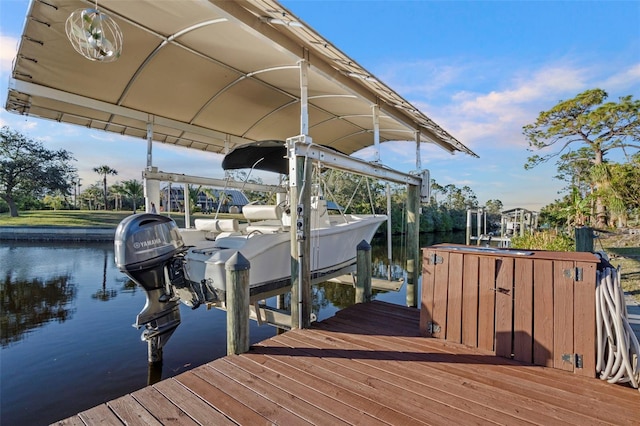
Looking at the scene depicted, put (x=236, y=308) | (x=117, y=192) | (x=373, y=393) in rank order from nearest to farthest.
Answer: (x=373, y=393) → (x=236, y=308) → (x=117, y=192)

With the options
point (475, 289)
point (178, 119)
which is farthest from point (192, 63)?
point (475, 289)

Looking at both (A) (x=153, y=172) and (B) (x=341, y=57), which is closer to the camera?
(B) (x=341, y=57)

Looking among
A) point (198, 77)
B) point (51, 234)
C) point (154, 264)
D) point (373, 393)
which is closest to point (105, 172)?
point (51, 234)

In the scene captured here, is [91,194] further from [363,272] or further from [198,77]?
[363,272]

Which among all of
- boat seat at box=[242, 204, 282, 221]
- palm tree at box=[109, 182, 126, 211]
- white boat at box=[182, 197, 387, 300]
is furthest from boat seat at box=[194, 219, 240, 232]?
palm tree at box=[109, 182, 126, 211]

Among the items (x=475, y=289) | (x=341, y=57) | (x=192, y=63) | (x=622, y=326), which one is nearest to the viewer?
(x=622, y=326)

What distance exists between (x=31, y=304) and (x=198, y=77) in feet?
22.9

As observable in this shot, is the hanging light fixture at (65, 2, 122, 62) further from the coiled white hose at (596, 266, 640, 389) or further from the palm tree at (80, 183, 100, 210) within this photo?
the palm tree at (80, 183, 100, 210)

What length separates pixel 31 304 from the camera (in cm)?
748

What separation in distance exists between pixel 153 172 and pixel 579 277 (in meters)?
5.69

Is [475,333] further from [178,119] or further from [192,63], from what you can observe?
[178,119]

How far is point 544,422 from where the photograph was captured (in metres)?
1.86

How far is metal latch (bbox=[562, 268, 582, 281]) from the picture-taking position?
2.39 meters

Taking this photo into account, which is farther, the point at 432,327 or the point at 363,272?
the point at 363,272
